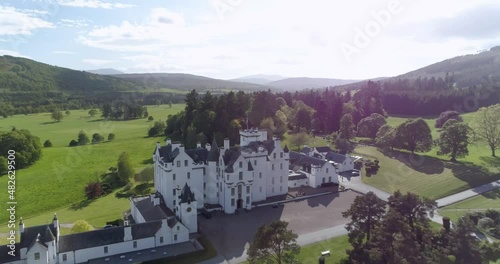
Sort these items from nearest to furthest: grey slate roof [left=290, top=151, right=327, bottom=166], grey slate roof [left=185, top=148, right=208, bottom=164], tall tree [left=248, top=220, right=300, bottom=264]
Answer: tall tree [left=248, top=220, right=300, bottom=264] → grey slate roof [left=185, top=148, right=208, bottom=164] → grey slate roof [left=290, top=151, right=327, bottom=166]

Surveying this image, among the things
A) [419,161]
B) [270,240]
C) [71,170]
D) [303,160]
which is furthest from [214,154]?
[419,161]

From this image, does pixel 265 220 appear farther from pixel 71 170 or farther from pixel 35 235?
pixel 71 170

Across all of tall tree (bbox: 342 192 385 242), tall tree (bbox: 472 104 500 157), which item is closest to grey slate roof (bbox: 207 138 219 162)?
tall tree (bbox: 342 192 385 242)

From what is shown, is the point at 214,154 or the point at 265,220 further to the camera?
the point at 214,154

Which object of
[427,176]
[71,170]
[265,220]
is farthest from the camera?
[71,170]

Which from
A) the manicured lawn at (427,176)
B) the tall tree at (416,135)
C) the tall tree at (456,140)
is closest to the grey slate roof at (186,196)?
the manicured lawn at (427,176)

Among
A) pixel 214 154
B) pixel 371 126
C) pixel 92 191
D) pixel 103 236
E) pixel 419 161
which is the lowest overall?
pixel 92 191

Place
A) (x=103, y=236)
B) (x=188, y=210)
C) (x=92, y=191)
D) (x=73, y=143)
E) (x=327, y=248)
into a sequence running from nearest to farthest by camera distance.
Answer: (x=103, y=236)
(x=327, y=248)
(x=188, y=210)
(x=92, y=191)
(x=73, y=143)

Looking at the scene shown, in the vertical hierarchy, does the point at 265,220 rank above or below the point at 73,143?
below

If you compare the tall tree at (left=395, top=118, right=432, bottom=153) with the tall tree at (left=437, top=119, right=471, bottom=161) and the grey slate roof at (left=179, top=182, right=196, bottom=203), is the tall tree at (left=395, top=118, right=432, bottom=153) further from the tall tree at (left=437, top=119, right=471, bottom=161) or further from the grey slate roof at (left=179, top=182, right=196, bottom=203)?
the grey slate roof at (left=179, top=182, right=196, bottom=203)
